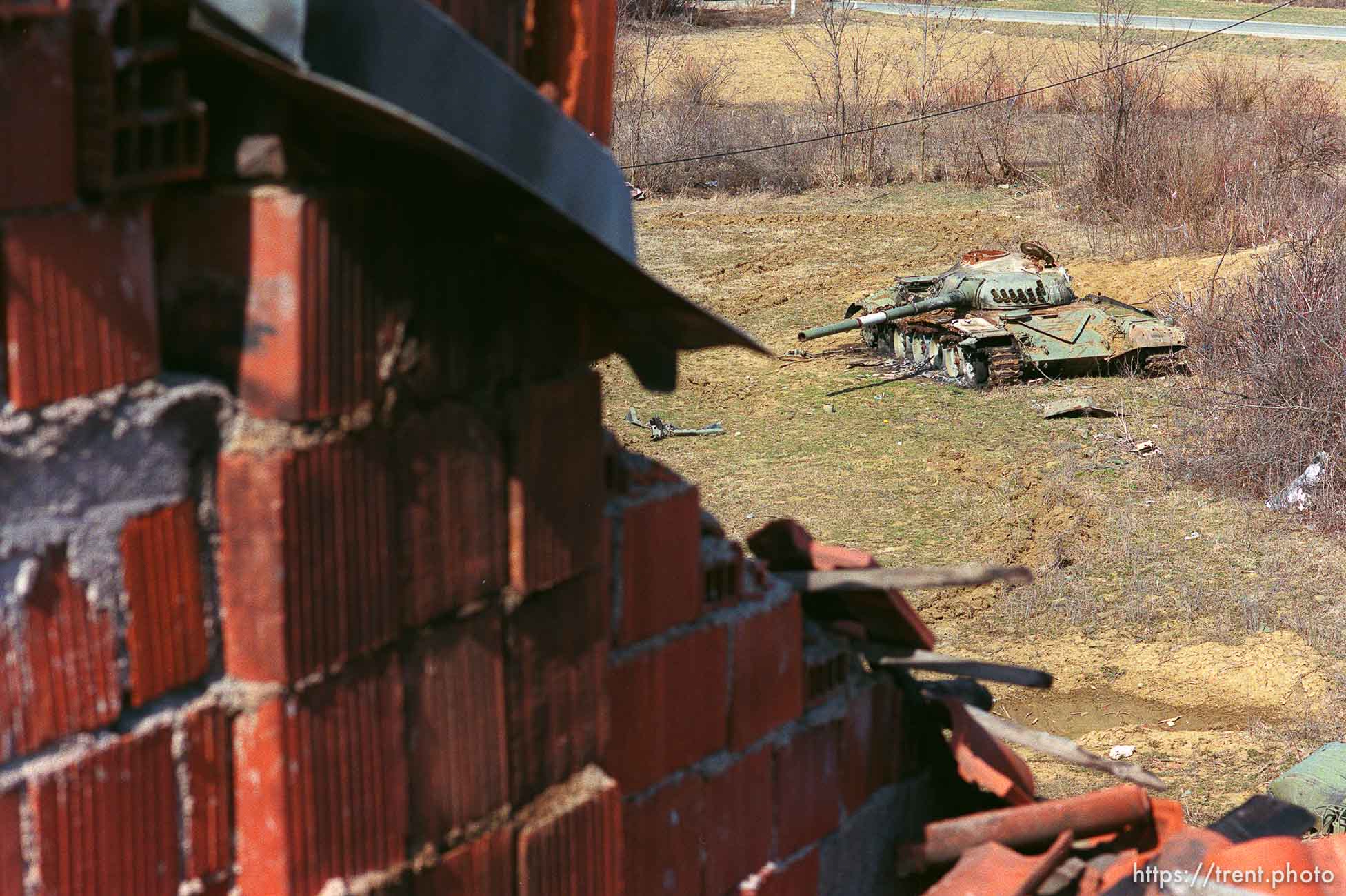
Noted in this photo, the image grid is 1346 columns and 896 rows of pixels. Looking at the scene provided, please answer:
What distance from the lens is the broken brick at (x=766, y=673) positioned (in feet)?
7.11

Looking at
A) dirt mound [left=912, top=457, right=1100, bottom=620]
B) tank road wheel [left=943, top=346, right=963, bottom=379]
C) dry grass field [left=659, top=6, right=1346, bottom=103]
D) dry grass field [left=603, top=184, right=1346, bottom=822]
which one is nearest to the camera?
dry grass field [left=603, top=184, right=1346, bottom=822]

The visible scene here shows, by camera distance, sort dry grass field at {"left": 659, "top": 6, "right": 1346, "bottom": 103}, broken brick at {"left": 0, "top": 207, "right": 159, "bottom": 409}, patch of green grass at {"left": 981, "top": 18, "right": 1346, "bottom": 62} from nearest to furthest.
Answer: broken brick at {"left": 0, "top": 207, "right": 159, "bottom": 409}, dry grass field at {"left": 659, "top": 6, "right": 1346, "bottom": 103}, patch of green grass at {"left": 981, "top": 18, "right": 1346, "bottom": 62}

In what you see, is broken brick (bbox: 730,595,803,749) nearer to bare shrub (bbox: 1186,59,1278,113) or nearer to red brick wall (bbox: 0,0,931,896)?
red brick wall (bbox: 0,0,931,896)

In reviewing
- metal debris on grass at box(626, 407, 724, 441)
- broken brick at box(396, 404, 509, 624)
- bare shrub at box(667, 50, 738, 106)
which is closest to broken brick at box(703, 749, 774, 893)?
broken brick at box(396, 404, 509, 624)

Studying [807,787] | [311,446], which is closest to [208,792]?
[311,446]

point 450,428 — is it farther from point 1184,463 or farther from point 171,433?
point 1184,463

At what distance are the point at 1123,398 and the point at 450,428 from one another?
32.6 feet

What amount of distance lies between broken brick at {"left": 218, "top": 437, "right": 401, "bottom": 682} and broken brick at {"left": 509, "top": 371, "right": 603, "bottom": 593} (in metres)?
0.23

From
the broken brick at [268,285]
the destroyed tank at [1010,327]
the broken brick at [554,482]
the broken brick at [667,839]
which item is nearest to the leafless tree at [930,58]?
the destroyed tank at [1010,327]

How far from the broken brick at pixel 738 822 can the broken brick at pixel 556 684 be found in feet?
1.18

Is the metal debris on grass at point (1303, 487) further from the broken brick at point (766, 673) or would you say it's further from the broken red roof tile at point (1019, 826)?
the broken brick at point (766, 673)

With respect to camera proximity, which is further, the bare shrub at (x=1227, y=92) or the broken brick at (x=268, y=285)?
the bare shrub at (x=1227, y=92)

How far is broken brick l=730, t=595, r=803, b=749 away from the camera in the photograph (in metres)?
2.17

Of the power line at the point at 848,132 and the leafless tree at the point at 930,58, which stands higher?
the leafless tree at the point at 930,58
